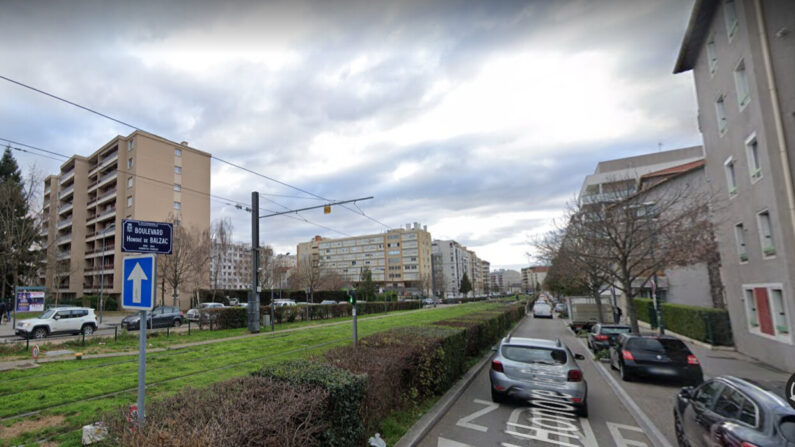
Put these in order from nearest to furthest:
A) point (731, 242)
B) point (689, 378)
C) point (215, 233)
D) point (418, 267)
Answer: point (689, 378) → point (731, 242) → point (215, 233) → point (418, 267)

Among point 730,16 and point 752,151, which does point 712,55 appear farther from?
point 752,151

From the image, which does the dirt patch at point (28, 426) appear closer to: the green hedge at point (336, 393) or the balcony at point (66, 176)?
the green hedge at point (336, 393)

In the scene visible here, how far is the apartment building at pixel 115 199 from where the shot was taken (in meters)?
44.7

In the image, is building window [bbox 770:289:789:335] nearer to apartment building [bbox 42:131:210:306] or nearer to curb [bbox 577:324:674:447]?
curb [bbox 577:324:674:447]

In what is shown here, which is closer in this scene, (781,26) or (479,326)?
(781,26)

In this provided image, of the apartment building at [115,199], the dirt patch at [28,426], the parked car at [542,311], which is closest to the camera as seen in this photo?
the dirt patch at [28,426]

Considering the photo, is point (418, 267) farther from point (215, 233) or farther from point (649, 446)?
point (649, 446)

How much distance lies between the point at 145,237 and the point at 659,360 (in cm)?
1227

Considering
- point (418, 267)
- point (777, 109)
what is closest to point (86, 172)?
point (777, 109)

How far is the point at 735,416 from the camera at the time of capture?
4.36m

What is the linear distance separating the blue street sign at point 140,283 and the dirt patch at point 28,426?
3.85 metres

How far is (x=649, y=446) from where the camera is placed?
6117 mm

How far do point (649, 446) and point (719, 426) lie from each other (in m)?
2.04

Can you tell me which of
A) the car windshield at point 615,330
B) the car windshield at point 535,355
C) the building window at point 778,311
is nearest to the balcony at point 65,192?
the car windshield at point 535,355
